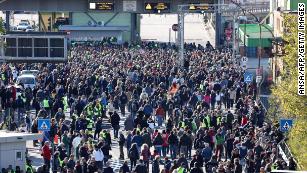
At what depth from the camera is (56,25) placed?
113625 mm

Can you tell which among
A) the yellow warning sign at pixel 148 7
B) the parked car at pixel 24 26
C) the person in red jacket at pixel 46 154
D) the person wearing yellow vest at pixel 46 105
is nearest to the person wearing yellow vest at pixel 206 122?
the person in red jacket at pixel 46 154

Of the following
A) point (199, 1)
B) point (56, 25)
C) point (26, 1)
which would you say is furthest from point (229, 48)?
point (56, 25)

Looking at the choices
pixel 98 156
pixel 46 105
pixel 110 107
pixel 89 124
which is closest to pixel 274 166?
pixel 98 156

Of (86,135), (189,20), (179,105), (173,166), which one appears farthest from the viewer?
(189,20)

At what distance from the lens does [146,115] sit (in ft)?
162

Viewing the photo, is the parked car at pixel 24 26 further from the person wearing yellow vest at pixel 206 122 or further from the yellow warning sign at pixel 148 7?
the person wearing yellow vest at pixel 206 122

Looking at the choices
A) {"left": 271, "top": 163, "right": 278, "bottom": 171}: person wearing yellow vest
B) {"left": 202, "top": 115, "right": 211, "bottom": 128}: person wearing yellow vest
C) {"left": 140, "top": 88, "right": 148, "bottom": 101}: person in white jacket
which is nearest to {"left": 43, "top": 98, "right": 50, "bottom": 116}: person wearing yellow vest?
{"left": 140, "top": 88, "right": 148, "bottom": 101}: person in white jacket

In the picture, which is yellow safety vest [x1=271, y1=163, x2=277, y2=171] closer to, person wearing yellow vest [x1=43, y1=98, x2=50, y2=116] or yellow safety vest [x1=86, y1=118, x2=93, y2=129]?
yellow safety vest [x1=86, y1=118, x2=93, y2=129]

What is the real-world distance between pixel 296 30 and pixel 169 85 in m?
25.4

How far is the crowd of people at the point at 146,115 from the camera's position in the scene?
131ft

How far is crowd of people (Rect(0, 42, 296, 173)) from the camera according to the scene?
1574 inches

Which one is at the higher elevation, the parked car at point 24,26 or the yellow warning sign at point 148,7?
the yellow warning sign at point 148,7

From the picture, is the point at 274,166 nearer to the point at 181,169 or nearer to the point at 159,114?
the point at 181,169

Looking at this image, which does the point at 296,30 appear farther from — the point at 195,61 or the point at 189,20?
the point at 189,20
